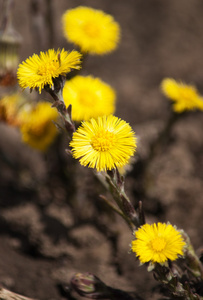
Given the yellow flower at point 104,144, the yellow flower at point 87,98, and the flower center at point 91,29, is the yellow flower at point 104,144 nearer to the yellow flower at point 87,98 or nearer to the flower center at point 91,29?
the yellow flower at point 87,98

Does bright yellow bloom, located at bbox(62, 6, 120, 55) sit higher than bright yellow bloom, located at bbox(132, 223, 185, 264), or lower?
higher

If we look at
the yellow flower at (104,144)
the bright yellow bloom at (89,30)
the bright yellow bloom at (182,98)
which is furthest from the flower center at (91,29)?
the yellow flower at (104,144)

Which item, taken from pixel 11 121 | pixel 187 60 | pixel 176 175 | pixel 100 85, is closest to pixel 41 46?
pixel 11 121

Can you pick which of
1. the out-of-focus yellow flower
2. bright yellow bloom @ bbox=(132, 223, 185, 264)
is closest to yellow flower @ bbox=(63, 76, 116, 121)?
the out-of-focus yellow flower

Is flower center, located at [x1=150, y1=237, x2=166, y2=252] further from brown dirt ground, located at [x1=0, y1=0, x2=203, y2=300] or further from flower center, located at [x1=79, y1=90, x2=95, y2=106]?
flower center, located at [x1=79, y1=90, x2=95, y2=106]

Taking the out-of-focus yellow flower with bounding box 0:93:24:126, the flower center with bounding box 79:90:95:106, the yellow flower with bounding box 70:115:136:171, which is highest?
the out-of-focus yellow flower with bounding box 0:93:24:126

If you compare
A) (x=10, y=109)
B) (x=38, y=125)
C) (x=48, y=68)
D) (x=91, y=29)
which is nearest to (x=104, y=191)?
(x=38, y=125)

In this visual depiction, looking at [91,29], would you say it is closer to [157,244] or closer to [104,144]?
[104,144]
